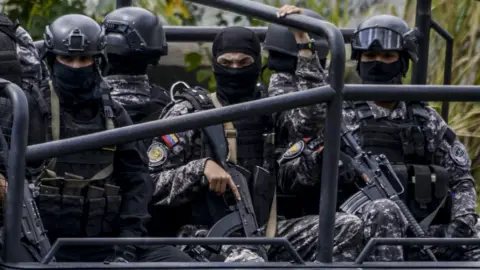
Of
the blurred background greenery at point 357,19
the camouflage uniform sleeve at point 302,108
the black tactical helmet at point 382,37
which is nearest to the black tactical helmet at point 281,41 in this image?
the camouflage uniform sleeve at point 302,108

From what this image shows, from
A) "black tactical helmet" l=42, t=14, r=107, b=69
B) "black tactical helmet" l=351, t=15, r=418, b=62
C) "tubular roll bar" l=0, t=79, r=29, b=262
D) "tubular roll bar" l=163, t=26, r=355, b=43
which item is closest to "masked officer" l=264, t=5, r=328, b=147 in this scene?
"black tactical helmet" l=351, t=15, r=418, b=62

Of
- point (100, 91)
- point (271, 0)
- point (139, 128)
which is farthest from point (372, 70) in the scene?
point (271, 0)

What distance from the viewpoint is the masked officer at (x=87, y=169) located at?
547 cm

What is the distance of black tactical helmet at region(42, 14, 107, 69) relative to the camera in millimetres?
5727

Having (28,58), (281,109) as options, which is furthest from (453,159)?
(28,58)

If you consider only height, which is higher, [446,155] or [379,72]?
[379,72]

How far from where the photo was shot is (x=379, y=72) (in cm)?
637

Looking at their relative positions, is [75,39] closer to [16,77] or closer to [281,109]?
[16,77]

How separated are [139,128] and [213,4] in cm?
56

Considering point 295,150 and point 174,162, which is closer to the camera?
point 174,162

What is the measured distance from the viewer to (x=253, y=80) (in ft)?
19.9

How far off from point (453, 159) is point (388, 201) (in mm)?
649

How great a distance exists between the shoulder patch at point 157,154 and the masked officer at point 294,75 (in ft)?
1.88

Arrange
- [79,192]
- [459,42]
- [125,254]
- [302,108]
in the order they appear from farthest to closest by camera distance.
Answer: [459,42] → [302,108] → [79,192] → [125,254]
